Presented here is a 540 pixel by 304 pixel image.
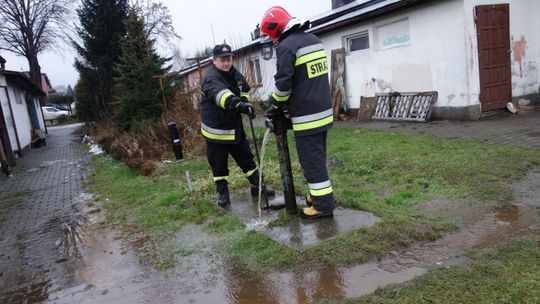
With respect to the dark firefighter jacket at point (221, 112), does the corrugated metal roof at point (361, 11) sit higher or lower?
higher

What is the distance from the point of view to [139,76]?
12.4m

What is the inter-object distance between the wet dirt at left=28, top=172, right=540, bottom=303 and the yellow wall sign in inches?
69.8

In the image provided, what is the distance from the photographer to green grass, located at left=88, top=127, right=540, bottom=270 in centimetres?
378

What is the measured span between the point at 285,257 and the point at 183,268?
0.93 meters

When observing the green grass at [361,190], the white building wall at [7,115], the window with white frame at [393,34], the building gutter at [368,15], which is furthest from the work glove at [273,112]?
the white building wall at [7,115]

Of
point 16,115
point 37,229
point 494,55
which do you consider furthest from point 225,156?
point 16,115

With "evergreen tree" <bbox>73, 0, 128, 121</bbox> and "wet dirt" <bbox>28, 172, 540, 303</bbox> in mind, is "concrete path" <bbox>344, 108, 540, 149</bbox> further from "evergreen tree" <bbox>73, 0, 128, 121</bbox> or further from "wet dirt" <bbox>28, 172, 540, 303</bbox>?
"evergreen tree" <bbox>73, 0, 128, 121</bbox>

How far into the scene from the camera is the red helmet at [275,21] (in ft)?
13.8

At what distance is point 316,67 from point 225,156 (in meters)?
1.92

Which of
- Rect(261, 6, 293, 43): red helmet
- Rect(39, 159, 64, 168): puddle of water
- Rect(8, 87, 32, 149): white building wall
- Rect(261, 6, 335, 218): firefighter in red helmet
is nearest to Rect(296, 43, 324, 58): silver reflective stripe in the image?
Rect(261, 6, 335, 218): firefighter in red helmet

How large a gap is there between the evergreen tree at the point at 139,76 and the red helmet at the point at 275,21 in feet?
28.3

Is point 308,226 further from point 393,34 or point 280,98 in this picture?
point 393,34

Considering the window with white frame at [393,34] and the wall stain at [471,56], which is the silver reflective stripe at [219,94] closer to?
the wall stain at [471,56]

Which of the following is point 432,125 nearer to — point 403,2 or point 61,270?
point 403,2
